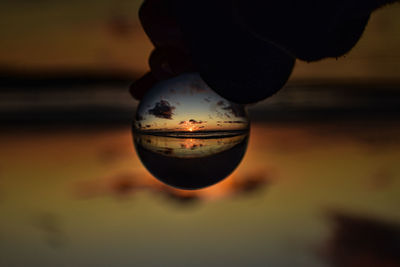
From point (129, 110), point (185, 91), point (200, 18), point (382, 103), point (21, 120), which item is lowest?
point (21, 120)

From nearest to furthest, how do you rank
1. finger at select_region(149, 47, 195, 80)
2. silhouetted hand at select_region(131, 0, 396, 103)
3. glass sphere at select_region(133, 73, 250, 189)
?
silhouetted hand at select_region(131, 0, 396, 103)
finger at select_region(149, 47, 195, 80)
glass sphere at select_region(133, 73, 250, 189)

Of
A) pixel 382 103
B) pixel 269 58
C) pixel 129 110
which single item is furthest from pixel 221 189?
pixel 269 58

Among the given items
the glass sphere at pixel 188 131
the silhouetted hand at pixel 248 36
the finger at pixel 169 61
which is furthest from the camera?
the glass sphere at pixel 188 131

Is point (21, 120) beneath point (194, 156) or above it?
beneath

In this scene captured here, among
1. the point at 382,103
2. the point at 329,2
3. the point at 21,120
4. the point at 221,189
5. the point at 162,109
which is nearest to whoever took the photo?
the point at 329,2

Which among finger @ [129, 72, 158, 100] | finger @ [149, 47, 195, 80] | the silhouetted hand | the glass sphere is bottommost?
the glass sphere

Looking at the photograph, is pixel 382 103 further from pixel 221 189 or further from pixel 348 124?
pixel 221 189

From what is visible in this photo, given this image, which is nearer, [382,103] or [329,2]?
[329,2]
